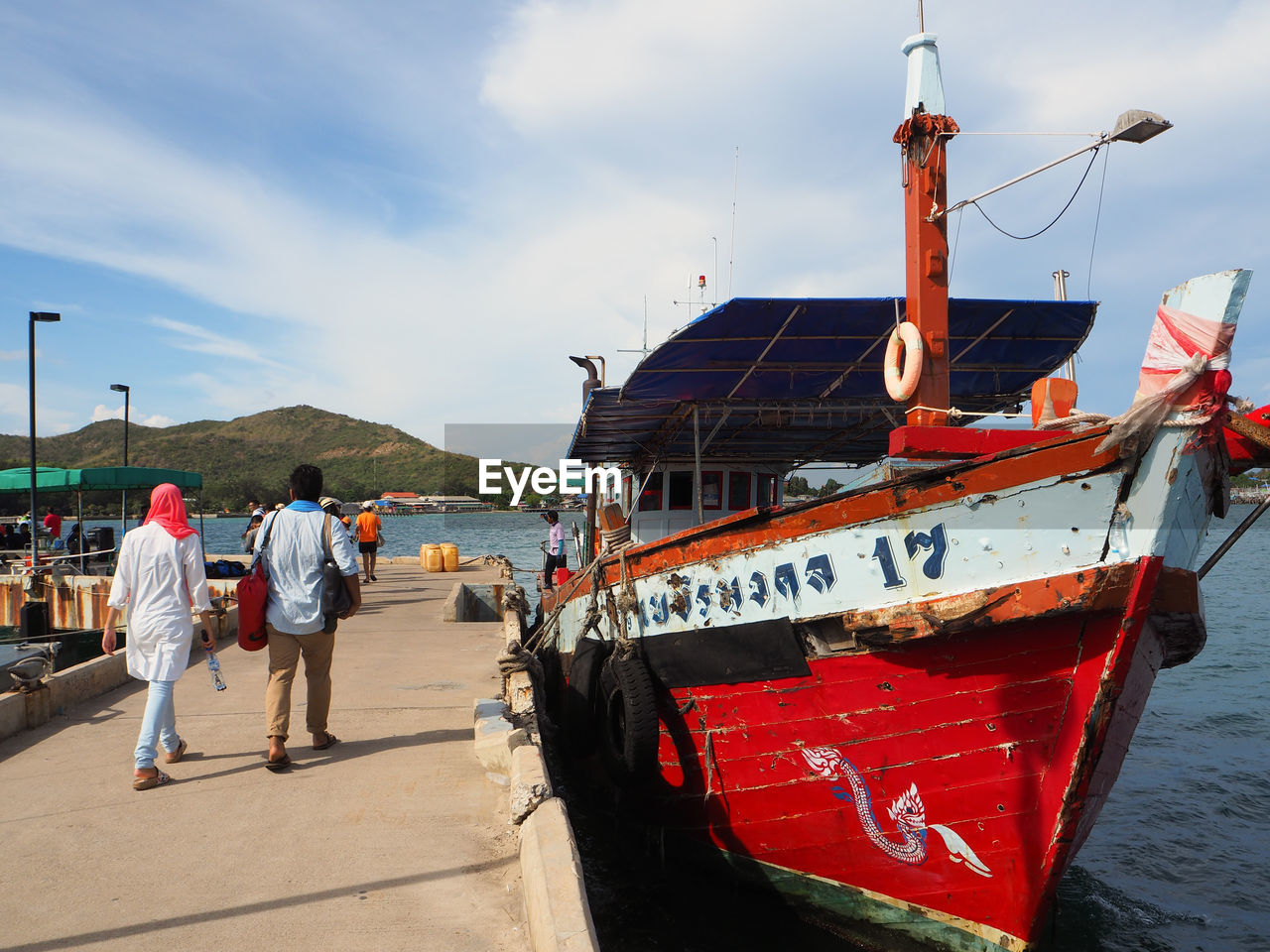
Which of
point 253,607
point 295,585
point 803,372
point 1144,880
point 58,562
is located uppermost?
point 803,372

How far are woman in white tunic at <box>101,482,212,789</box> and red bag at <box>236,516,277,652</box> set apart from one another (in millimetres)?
243

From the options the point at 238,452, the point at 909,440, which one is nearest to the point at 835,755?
the point at 909,440

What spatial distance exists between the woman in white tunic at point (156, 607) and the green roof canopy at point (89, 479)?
14201 millimetres

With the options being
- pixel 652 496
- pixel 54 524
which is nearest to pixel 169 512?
pixel 652 496

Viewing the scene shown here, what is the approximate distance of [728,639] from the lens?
4797mm

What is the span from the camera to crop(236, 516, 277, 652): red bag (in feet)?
15.1

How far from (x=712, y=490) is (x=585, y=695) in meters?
3.86

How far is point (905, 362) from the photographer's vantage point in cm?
527

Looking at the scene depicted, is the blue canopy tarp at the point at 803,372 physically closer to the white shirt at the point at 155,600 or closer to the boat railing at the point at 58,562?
the white shirt at the point at 155,600

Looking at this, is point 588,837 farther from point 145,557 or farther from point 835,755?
point 145,557

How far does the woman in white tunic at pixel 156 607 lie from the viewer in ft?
14.8

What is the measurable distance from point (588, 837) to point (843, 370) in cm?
467

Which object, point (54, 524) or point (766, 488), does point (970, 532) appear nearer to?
point (766, 488)

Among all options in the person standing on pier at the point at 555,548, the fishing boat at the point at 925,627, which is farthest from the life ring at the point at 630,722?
the person standing on pier at the point at 555,548
